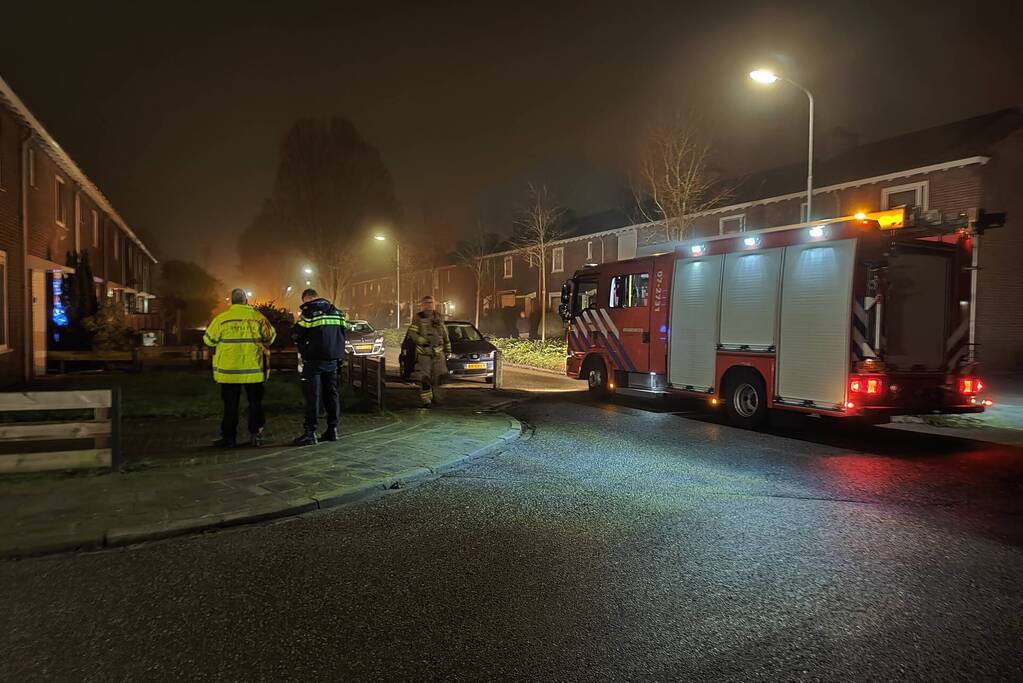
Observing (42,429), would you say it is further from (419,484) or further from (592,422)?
(592,422)

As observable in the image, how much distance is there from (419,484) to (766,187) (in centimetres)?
2555

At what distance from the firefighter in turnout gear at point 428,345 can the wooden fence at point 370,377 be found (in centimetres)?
67

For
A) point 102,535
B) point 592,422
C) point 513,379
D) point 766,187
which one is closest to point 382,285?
point 766,187

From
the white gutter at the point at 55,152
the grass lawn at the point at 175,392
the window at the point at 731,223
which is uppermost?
the window at the point at 731,223

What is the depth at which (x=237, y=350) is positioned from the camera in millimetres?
7512

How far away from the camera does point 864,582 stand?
4.18 m

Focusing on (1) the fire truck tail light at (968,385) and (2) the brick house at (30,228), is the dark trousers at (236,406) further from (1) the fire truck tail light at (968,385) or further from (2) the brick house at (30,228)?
(1) the fire truck tail light at (968,385)

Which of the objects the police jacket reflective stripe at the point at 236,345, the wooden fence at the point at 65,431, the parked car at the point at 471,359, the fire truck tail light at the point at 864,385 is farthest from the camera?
the parked car at the point at 471,359

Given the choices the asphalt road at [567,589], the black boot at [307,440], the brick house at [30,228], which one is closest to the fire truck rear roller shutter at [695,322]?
the asphalt road at [567,589]

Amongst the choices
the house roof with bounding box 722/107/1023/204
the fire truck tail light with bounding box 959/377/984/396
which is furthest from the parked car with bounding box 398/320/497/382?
the house roof with bounding box 722/107/1023/204

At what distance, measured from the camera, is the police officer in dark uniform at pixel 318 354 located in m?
8.06

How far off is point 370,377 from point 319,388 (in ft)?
12.4

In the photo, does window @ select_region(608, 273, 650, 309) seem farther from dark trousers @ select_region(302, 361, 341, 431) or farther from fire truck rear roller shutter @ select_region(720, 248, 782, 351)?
dark trousers @ select_region(302, 361, 341, 431)

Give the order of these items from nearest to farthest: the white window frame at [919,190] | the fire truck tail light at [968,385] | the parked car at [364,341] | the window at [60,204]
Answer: the fire truck tail light at [968,385], the window at [60,204], the parked car at [364,341], the white window frame at [919,190]
